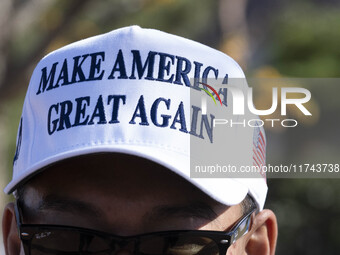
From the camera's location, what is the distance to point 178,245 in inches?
74.4

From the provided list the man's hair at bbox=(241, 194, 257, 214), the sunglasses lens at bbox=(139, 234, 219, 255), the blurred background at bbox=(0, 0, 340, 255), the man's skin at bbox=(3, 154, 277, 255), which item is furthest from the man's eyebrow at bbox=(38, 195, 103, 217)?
the blurred background at bbox=(0, 0, 340, 255)

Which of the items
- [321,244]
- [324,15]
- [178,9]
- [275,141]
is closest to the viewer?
[321,244]

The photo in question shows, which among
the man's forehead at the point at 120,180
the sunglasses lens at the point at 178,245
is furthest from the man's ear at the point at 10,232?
the sunglasses lens at the point at 178,245

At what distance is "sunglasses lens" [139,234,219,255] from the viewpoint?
73.6 inches

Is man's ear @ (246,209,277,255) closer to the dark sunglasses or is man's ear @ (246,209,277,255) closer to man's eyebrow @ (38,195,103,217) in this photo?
the dark sunglasses

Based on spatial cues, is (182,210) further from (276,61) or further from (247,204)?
(276,61)

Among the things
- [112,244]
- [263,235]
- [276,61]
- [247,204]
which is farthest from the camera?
[276,61]

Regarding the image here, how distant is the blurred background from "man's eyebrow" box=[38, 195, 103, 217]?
320 cm

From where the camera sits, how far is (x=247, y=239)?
6.91 feet

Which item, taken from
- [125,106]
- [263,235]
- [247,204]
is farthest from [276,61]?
[125,106]

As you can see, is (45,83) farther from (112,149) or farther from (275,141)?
(275,141)

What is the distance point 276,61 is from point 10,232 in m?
11.7

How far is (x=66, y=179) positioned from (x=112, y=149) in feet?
0.64

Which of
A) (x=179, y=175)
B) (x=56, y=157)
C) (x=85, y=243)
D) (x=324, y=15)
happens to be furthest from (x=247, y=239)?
(x=324, y=15)
